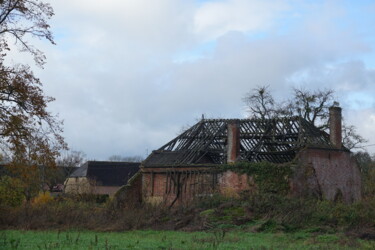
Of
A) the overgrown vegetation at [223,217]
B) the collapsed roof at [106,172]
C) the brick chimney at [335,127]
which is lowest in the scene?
the overgrown vegetation at [223,217]

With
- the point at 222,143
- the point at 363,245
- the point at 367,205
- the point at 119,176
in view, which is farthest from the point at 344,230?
the point at 119,176

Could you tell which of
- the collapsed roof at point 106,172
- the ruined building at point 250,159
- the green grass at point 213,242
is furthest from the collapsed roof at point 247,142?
the collapsed roof at point 106,172

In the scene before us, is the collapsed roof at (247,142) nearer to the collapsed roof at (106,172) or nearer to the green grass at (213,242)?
the green grass at (213,242)

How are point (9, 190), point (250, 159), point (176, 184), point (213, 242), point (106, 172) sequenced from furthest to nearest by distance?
1. point (106, 172)
2. point (176, 184)
3. point (250, 159)
4. point (9, 190)
5. point (213, 242)

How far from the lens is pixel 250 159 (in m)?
38.5

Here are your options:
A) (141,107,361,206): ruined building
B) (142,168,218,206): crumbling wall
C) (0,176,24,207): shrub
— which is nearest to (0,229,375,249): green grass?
(0,176,24,207): shrub

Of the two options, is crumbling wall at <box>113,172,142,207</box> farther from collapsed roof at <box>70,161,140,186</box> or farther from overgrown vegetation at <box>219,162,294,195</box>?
collapsed roof at <box>70,161,140,186</box>

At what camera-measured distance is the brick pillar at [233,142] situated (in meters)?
38.3

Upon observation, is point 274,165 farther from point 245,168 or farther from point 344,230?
point 344,230

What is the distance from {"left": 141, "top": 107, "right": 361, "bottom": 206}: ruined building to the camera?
120 ft

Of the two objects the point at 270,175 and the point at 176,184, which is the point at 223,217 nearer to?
the point at 270,175

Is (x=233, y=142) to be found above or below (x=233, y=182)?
above

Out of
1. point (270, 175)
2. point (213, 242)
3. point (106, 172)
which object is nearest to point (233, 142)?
point (270, 175)

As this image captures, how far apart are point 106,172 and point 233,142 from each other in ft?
123
